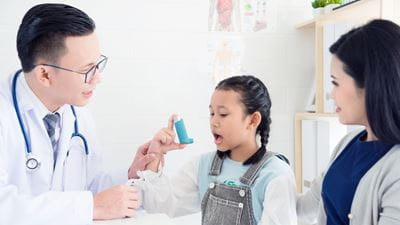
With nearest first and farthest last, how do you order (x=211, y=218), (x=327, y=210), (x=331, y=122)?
(x=327, y=210)
(x=211, y=218)
(x=331, y=122)

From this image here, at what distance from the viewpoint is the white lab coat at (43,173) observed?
1105 mm

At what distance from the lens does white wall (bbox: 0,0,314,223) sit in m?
1.96

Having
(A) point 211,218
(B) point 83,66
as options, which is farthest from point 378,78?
(B) point 83,66

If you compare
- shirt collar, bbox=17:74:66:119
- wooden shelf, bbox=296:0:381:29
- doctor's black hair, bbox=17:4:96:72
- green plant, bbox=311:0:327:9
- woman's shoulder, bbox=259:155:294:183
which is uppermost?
green plant, bbox=311:0:327:9

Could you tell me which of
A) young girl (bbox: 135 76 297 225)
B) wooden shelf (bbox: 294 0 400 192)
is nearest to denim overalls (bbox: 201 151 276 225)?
young girl (bbox: 135 76 297 225)

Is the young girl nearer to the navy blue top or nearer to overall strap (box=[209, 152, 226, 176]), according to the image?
overall strap (box=[209, 152, 226, 176])

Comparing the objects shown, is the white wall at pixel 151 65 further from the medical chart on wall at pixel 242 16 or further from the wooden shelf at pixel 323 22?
the wooden shelf at pixel 323 22

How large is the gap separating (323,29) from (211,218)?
105 cm

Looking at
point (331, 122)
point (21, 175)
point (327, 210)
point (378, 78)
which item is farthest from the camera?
point (331, 122)

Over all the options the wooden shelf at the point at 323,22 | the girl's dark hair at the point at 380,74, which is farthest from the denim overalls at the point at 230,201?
the wooden shelf at the point at 323,22

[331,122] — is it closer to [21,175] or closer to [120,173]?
[120,173]

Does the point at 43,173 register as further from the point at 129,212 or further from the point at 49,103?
the point at 129,212

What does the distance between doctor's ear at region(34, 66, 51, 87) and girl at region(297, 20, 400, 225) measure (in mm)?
844

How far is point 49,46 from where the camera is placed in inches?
52.7
